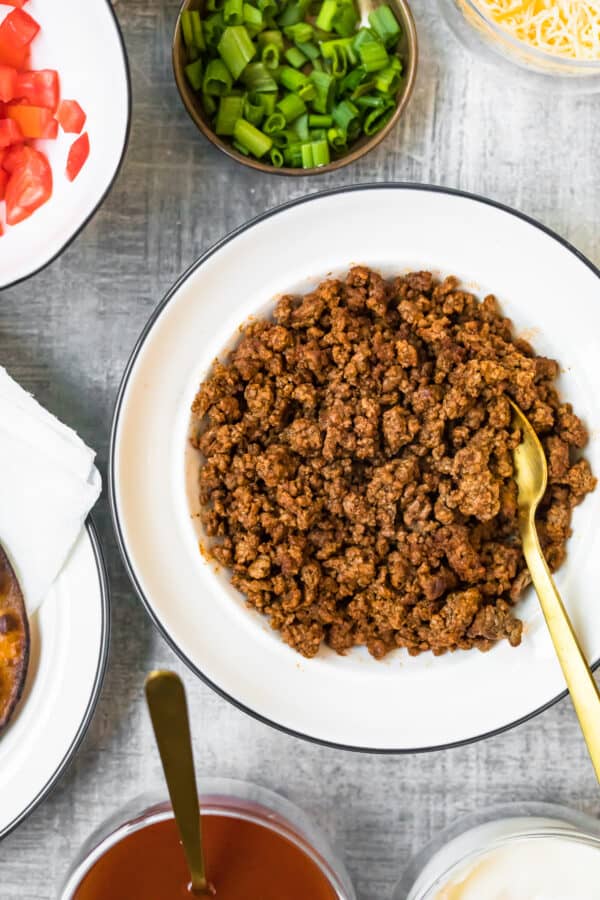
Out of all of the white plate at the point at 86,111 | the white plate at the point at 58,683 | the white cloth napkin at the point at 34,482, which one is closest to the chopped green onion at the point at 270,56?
the white plate at the point at 86,111

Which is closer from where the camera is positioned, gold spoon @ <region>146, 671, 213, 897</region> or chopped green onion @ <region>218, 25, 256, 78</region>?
gold spoon @ <region>146, 671, 213, 897</region>

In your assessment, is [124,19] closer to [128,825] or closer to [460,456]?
[460,456]

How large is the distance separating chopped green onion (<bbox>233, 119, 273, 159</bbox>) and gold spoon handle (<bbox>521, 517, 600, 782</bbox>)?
79 cm

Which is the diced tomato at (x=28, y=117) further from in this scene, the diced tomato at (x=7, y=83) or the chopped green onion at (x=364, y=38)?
the chopped green onion at (x=364, y=38)

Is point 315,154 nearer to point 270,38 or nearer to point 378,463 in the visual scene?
point 270,38

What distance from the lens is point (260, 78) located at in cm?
158

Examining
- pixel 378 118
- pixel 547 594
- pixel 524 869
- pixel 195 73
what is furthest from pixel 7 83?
pixel 524 869

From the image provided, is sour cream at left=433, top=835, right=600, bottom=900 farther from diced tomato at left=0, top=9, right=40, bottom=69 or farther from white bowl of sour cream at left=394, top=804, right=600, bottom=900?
diced tomato at left=0, top=9, right=40, bottom=69

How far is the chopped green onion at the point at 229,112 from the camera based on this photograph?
5.16 ft

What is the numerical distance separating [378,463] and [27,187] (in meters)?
0.76

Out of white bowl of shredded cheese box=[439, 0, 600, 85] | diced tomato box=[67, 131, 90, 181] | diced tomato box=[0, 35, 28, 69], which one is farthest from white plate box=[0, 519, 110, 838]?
white bowl of shredded cheese box=[439, 0, 600, 85]

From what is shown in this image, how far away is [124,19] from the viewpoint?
165 cm

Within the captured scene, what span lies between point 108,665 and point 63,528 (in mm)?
312

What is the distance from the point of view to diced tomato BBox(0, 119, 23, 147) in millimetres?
1515
